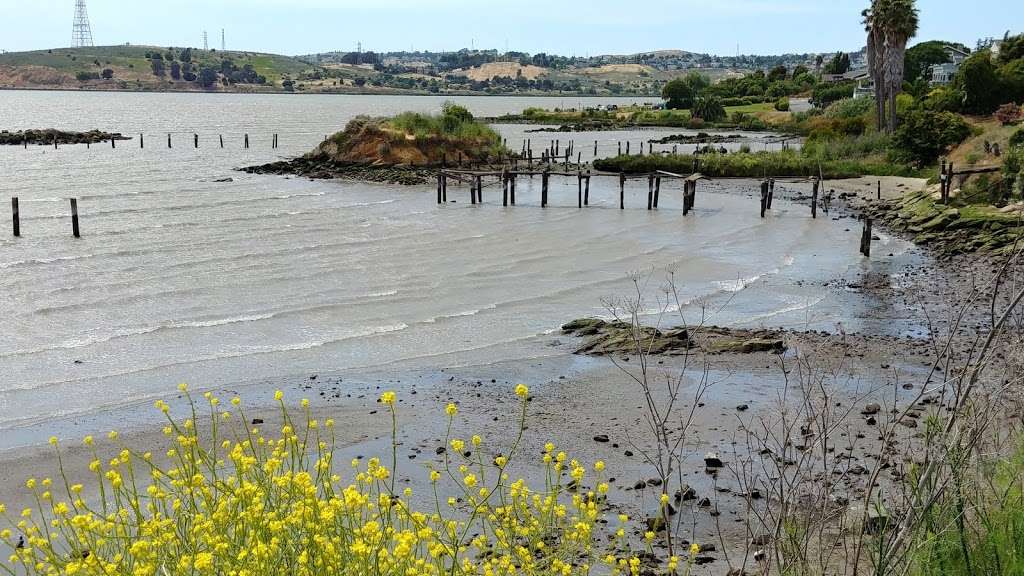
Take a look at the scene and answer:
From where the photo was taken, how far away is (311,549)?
17.7 ft

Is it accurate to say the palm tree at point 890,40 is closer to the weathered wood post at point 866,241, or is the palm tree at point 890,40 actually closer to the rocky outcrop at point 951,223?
the rocky outcrop at point 951,223

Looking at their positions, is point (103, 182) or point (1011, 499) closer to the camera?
point (1011, 499)

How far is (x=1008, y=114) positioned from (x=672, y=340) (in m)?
38.7

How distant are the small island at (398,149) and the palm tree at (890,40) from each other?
23971 millimetres

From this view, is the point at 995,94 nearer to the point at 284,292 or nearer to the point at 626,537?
the point at 284,292

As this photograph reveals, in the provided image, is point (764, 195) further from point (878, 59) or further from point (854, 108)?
point (854, 108)

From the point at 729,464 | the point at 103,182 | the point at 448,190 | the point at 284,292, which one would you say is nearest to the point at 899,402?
the point at 729,464

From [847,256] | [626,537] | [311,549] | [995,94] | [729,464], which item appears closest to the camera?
[311,549]

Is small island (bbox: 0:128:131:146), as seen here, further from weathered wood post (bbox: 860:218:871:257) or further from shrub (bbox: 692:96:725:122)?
weathered wood post (bbox: 860:218:871:257)

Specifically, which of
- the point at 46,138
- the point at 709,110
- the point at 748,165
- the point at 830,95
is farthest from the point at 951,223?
the point at 709,110

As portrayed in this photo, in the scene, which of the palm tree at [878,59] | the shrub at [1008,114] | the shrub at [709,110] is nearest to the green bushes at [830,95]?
the shrub at [709,110]

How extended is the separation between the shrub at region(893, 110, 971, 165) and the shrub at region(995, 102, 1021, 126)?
6.07 feet

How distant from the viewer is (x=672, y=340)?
17.7 metres

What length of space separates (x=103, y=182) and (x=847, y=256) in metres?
39.8
